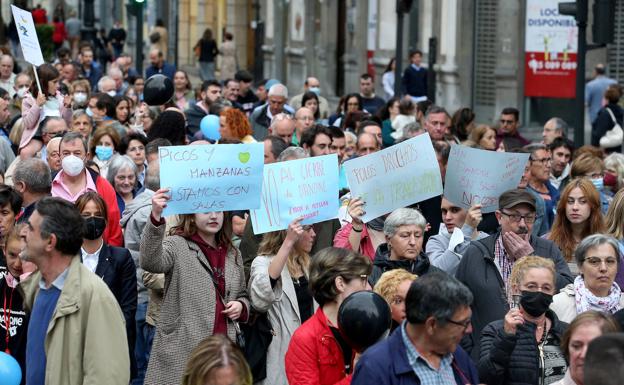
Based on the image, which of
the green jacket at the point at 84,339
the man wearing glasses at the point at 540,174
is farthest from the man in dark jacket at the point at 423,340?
the man wearing glasses at the point at 540,174

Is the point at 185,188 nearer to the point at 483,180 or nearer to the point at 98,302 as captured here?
the point at 98,302

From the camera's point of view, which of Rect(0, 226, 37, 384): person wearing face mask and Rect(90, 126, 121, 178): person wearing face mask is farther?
Rect(90, 126, 121, 178): person wearing face mask

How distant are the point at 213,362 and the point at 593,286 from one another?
273 centimetres

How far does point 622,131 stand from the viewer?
18.5m

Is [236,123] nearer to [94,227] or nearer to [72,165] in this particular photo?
[72,165]

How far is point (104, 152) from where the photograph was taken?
12.2m

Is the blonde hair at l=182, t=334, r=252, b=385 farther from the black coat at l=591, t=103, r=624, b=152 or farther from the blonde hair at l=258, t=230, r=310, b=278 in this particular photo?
the black coat at l=591, t=103, r=624, b=152

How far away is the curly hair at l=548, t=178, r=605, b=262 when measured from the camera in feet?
31.1

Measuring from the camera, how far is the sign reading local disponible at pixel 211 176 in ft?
25.1

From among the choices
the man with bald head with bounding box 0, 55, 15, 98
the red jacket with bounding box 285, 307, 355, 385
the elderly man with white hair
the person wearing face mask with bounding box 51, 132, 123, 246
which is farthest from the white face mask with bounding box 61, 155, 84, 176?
the man with bald head with bounding box 0, 55, 15, 98

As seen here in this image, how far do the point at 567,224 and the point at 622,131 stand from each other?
9.23 m

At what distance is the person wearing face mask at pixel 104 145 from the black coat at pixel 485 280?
15.4ft

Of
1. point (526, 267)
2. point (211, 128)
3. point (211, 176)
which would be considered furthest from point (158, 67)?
point (526, 267)

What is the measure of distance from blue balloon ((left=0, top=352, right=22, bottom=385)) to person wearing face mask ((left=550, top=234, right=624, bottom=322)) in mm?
2705
